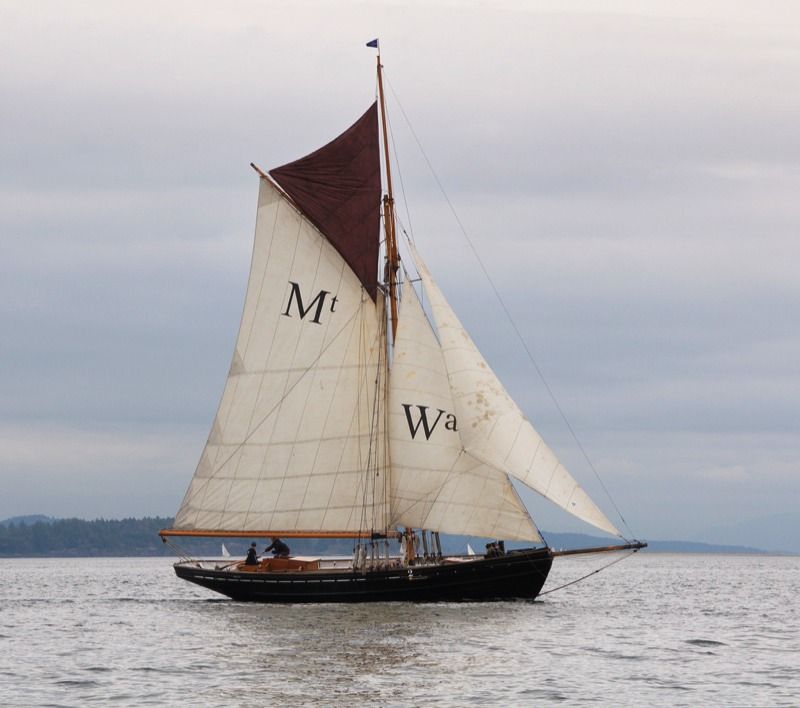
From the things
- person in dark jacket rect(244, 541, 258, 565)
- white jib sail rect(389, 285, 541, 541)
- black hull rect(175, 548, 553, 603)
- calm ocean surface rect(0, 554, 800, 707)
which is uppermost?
white jib sail rect(389, 285, 541, 541)

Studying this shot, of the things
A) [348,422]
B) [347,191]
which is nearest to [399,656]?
[348,422]

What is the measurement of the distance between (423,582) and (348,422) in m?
8.15

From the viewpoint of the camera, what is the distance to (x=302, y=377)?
67250 mm

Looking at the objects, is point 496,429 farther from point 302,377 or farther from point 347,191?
point 347,191

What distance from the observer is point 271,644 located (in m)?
51.2

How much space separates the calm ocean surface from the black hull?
2.58 feet

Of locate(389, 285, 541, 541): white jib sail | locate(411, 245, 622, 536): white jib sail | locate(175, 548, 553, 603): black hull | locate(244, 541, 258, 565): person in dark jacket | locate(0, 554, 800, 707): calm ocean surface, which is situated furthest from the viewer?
locate(244, 541, 258, 565): person in dark jacket

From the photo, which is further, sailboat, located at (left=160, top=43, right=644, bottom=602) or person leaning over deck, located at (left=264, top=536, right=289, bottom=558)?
person leaning over deck, located at (left=264, top=536, right=289, bottom=558)

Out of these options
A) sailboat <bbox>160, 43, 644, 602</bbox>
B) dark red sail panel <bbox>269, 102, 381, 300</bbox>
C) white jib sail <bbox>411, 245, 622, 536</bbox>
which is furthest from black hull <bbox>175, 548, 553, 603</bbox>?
dark red sail panel <bbox>269, 102, 381, 300</bbox>

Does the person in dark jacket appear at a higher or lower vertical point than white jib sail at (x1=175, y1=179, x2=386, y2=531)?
lower

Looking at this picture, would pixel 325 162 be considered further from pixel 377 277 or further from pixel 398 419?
pixel 398 419

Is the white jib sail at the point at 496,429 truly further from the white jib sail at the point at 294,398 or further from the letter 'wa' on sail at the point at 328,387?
the white jib sail at the point at 294,398

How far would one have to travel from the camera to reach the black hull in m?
63.9

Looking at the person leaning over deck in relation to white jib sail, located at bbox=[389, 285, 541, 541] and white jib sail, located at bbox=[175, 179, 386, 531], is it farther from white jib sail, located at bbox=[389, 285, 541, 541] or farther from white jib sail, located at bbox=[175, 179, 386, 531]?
white jib sail, located at bbox=[389, 285, 541, 541]
